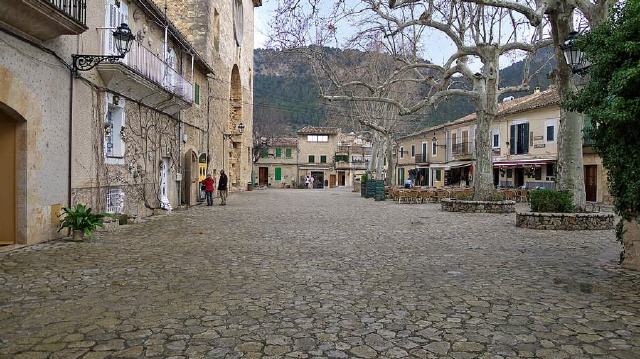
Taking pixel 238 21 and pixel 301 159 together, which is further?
pixel 301 159

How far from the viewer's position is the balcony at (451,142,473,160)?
4024 centimetres

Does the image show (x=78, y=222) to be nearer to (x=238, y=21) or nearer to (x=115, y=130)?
(x=115, y=130)

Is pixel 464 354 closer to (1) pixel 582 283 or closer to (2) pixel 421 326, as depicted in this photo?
(2) pixel 421 326

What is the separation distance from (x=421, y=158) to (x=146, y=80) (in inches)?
1640

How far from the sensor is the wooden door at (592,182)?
87.1 ft

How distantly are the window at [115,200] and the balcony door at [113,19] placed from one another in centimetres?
344

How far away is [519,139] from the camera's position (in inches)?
1299

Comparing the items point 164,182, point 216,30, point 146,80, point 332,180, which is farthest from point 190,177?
point 332,180

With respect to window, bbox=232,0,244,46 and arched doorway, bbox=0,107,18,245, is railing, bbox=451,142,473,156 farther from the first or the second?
arched doorway, bbox=0,107,18,245

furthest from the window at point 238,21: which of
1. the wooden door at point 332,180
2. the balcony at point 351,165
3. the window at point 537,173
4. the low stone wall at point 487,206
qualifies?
the wooden door at point 332,180

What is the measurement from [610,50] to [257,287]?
5.28 m

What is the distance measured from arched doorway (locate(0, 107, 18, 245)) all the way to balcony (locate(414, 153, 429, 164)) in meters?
44.8

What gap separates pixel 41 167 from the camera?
9.23m

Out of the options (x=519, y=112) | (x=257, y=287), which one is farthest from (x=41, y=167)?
(x=519, y=112)
